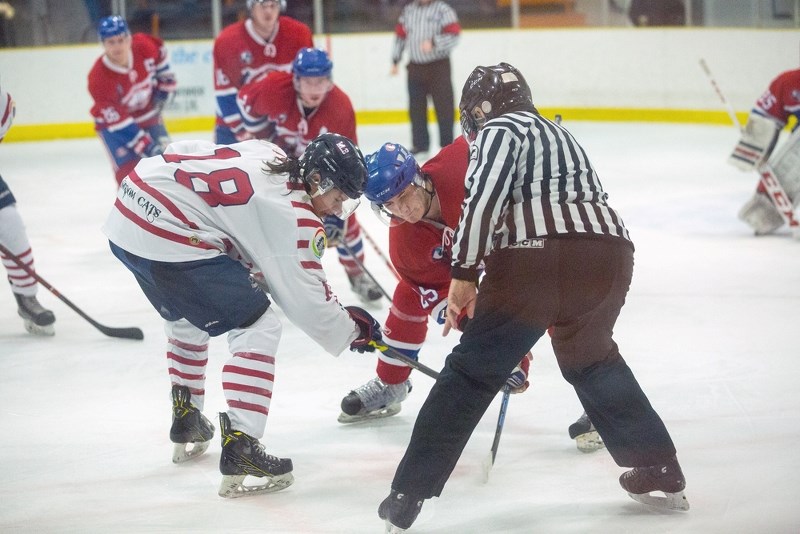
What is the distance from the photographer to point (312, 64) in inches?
166

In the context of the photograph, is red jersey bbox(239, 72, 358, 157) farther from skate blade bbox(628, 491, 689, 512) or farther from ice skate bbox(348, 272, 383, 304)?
→ skate blade bbox(628, 491, 689, 512)

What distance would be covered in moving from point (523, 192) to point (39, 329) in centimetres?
251

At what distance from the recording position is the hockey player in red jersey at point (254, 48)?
208 inches

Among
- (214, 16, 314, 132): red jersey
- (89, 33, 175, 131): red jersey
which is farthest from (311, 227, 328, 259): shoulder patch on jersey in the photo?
(89, 33, 175, 131): red jersey

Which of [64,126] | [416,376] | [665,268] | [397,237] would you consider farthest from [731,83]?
[397,237]

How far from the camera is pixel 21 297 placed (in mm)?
4238

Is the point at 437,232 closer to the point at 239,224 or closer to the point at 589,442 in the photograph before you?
the point at 239,224

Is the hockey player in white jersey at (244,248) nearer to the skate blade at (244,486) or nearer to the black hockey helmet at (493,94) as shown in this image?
the skate blade at (244,486)

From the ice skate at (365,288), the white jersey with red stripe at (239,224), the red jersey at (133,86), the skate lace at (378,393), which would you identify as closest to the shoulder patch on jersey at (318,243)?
the white jersey with red stripe at (239,224)

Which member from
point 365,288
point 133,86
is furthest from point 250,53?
point 365,288

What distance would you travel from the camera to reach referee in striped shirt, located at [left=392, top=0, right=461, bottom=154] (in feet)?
26.7

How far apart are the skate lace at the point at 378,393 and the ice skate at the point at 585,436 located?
1.75 feet

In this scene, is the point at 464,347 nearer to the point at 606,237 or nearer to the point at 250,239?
the point at 606,237

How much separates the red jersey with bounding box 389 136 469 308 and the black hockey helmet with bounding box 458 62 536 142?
0.87 feet
